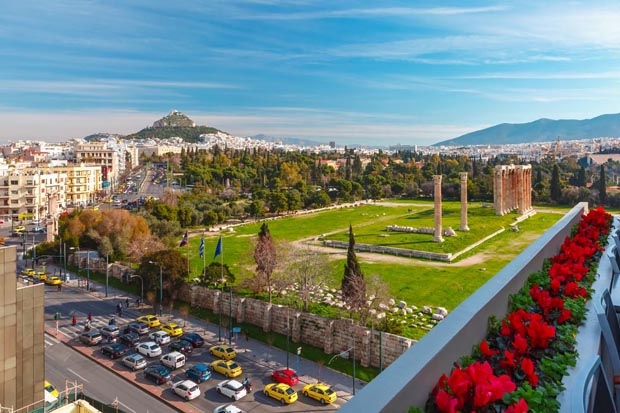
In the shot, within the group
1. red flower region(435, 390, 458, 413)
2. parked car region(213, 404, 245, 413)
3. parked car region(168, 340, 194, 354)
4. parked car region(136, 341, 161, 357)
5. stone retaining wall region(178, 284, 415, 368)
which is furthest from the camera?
parked car region(168, 340, 194, 354)

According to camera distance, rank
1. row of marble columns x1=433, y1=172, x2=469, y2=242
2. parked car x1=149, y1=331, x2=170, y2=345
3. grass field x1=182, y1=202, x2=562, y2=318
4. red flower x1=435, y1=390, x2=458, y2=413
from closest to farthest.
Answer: red flower x1=435, y1=390, x2=458, y2=413 < parked car x1=149, y1=331, x2=170, y2=345 < grass field x1=182, y1=202, x2=562, y2=318 < row of marble columns x1=433, y1=172, x2=469, y2=242

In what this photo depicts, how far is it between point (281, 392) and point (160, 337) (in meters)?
7.27

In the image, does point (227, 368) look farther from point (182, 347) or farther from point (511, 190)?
point (511, 190)

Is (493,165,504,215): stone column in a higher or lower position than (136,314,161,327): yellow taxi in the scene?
higher

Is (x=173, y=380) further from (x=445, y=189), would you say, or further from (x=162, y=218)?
(x=445, y=189)

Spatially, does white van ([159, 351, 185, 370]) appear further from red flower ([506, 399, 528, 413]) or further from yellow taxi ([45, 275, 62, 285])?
red flower ([506, 399, 528, 413])

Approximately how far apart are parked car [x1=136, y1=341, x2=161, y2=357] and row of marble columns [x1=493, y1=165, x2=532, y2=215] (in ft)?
126

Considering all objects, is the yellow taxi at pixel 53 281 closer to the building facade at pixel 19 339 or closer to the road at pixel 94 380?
the road at pixel 94 380

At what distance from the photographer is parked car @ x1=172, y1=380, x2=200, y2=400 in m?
15.0

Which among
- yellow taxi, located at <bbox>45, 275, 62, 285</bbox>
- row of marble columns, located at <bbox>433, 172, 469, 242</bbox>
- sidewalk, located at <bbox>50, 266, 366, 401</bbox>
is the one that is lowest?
sidewalk, located at <bbox>50, 266, 366, 401</bbox>

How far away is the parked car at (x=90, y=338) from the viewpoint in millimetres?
19531

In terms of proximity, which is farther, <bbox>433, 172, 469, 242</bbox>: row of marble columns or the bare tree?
<bbox>433, 172, 469, 242</bbox>: row of marble columns

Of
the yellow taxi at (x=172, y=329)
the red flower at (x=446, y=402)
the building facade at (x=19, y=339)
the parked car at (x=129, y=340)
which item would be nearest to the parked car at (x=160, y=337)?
the yellow taxi at (x=172, y=329)

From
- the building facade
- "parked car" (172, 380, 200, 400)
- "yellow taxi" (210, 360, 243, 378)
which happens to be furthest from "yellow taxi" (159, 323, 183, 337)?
the building facade
